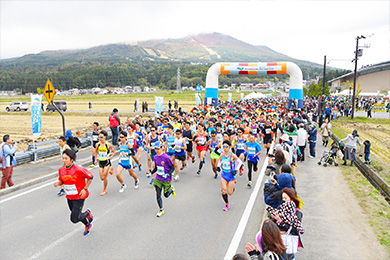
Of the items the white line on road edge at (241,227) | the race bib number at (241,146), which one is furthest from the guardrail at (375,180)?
the race bib number at (241,146)

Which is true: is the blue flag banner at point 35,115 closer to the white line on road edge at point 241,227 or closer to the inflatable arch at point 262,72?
the white line on road edge at point 241,227

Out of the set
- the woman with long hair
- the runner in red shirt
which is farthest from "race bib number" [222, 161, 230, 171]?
the woman with long hair

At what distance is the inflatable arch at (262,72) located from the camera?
28.2 m

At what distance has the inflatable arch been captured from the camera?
2823cm

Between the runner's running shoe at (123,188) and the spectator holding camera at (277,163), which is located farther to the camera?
the runner's running shoe at (123,188)

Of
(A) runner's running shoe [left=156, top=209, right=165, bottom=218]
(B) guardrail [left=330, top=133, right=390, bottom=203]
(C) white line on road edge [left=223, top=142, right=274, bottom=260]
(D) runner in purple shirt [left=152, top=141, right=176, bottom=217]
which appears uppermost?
(D) runner in purple shirt [left=152, top=141, right=176, bottom=217]

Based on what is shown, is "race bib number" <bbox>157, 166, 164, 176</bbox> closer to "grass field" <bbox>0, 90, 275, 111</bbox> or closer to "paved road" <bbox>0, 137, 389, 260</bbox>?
"paved road" <bbox>0, 137, 389, 260</bbox>

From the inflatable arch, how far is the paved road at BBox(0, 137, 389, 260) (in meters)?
20.4

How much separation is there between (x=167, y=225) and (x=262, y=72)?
25.3 metres

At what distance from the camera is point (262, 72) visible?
1155 inches

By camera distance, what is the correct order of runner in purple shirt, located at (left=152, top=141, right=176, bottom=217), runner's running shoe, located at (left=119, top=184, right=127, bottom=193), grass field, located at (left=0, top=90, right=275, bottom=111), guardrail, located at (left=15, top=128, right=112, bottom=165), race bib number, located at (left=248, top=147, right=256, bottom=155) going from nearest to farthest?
runner in purple shirt, located at (left=152, top=141, right=176, bottom=217), runner's running shoe, located at (left=119, top=184, right=127, bottom=193), race bib number, located at (left=248, top=147, right=256, bottom=155), guardrail, located at (left=15, top=128, right=112, bottom=165), grass field, located at (left=0, top=90, right=275, bottom=111)

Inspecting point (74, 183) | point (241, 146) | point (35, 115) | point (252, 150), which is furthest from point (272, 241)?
point (35, 115)

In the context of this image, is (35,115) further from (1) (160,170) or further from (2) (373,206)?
(2) (373,206)

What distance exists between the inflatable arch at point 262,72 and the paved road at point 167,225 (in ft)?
67.0
